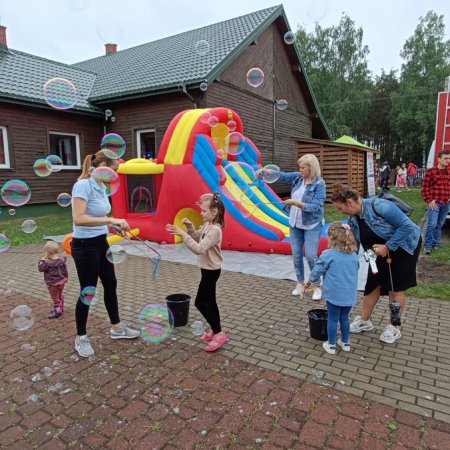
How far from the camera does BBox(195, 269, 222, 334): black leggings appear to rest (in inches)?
135

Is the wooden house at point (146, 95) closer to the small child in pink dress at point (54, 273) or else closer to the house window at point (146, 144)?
the house window at point (146, 144)

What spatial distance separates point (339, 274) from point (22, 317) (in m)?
3.52

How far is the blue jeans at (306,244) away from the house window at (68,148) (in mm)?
11403

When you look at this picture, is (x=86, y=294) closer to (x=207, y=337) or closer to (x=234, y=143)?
(x=207, y=337)

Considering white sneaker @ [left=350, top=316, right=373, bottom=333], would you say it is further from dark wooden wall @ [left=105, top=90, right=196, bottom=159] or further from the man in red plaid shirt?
dark wooden wall @ [left=105, top=90, right=196, bottom=159]

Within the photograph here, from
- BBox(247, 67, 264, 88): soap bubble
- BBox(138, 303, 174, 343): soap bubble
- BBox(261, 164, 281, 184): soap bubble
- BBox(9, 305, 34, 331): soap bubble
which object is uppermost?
BBox(247, 67, 264, 88): soap bubble

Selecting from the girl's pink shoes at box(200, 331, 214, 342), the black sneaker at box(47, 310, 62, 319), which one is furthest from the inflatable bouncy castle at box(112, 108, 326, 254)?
the black sneaker at box(47, 310, 62, 319)

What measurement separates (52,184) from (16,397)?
39.1 feet

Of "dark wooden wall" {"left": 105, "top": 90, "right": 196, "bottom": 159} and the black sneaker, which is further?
"dark wooden wall" {"left": 105, "top": 90, "right": 196, "bottom": 159}

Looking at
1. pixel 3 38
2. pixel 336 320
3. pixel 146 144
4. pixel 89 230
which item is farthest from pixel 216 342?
pixel 3 38

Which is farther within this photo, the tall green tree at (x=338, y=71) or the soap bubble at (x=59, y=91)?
the tall green tree at (x=338, y=71)

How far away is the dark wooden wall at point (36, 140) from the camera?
12375 mm

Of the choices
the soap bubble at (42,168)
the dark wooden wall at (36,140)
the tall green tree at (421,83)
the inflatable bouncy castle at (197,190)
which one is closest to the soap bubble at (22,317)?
the soap bubble at (42,168)

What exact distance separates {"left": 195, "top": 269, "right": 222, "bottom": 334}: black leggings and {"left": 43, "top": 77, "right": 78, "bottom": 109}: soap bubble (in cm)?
388
